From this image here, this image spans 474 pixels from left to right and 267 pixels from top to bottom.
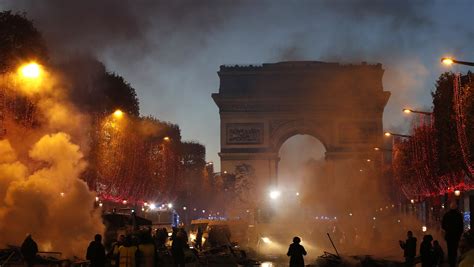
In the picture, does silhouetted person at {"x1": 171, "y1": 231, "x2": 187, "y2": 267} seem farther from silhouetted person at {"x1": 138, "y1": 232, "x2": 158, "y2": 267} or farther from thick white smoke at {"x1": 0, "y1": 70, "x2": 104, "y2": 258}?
silhouetted person at {"x1": 138, "y1": 232, "x2": 158, "y2": 267}

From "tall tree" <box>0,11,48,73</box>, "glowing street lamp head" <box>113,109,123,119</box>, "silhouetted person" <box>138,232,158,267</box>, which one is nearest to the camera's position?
"silhouetted person" <box>138,232,158,267</box>

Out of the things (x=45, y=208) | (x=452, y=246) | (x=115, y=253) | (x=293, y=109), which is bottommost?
(x=115, y=253)

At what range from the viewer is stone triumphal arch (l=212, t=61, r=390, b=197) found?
343ft

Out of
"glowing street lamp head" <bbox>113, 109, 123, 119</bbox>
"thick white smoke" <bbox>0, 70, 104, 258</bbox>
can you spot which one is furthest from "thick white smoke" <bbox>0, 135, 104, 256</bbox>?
"glowing street lamp head" <bbox>113, 109, 123, 119</bbox>

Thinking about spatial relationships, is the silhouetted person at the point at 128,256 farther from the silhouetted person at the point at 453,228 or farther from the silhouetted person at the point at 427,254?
the silhouetted person at the point at 427,254

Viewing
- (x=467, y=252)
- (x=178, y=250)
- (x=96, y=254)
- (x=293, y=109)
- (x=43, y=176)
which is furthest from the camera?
(x=293, y=109)

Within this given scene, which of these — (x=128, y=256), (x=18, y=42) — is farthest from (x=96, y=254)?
(x=18, y=42)

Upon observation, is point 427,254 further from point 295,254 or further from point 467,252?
point 467,252

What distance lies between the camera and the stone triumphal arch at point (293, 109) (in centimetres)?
10462

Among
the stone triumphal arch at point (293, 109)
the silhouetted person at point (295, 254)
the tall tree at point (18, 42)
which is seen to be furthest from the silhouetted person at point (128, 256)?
the stone triumphal arch at point (293, 109)

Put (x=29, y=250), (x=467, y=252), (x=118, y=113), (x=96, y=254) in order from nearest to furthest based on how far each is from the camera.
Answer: (x=467, y=252)
(x=96, y=254)
(x=29, y=250)
(x=118, y=113)

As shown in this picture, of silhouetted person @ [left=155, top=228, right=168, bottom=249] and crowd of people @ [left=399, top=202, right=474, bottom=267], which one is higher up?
silhouetted person @ [left=155, top=228, right=168, bottom=249]

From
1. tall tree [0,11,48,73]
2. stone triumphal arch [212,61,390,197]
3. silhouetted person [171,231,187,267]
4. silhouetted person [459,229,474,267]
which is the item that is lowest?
silhouetted person [459,229,474,267]

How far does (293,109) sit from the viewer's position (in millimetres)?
106438
